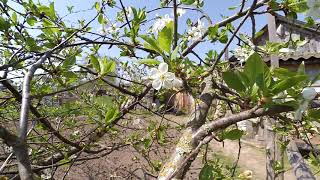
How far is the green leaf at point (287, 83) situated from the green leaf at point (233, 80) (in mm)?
60

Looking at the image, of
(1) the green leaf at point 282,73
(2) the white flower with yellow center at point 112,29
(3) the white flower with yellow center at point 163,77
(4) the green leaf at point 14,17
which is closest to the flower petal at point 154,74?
(3) the white flower with yellow center at point 163,77

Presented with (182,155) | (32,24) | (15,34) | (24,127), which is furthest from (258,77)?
(15,34)

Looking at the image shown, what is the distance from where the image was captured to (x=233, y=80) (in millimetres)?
622

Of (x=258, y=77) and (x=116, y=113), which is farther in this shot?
(x=116, y=113)

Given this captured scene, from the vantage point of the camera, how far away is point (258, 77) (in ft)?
1.94

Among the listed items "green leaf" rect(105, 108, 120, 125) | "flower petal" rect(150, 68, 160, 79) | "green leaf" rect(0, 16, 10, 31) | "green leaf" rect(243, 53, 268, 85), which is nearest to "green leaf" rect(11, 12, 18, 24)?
"green leaf" rect(0, 16, 10, 31)

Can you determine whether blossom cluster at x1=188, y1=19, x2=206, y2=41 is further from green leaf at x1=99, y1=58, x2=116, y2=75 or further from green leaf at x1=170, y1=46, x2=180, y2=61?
green leaf at x1=170, y1=46, x2=180, y2=61

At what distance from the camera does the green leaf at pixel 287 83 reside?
1.84 ft

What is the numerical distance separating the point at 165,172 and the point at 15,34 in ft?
4.22

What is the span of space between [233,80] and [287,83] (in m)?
0.09

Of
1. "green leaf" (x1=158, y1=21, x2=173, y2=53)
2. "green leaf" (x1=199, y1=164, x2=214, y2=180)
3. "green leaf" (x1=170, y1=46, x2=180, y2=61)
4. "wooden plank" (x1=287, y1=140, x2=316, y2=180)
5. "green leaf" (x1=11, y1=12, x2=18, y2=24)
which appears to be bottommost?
"wooden plank" (x1=287, y1=140, x2=316, y2=180)

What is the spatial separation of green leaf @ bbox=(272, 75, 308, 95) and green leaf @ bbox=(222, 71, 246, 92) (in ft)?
0.20

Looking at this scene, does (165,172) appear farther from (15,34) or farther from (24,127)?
(15,34)

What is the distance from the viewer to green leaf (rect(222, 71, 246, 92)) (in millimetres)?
613
